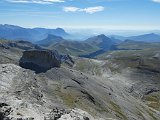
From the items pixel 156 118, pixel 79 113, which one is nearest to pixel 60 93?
pixel 156 118

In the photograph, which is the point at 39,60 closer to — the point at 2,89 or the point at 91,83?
the point at 91,83

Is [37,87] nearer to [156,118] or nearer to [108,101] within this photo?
[108,101]

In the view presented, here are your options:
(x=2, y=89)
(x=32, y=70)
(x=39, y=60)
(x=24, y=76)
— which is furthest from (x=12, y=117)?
(x=39, y=60)

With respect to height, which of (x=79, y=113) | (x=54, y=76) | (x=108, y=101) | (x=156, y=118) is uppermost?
(x=79, y=113)

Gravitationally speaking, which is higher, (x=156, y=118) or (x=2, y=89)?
(x=2, y=89)

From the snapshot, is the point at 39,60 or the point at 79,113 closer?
the point at 79,113

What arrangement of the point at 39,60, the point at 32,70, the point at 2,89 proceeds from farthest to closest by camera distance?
the point at 39,60 → the point at 32,70 → the point at 2,89

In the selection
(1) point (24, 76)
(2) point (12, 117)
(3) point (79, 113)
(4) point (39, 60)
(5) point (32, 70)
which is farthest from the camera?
(4) point (39, 60)
